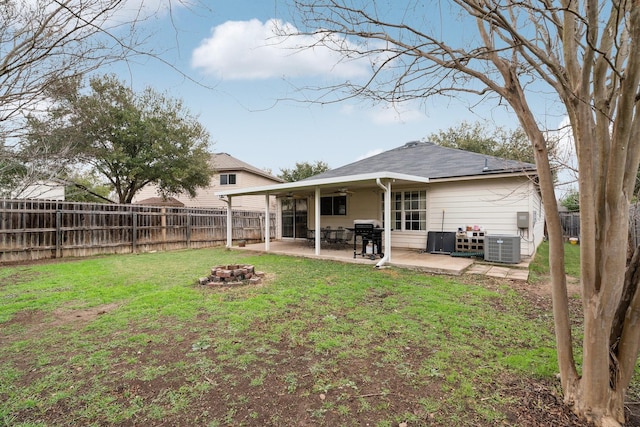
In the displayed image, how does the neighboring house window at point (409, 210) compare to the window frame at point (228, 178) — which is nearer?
the neighboring house window at point (409, 210)

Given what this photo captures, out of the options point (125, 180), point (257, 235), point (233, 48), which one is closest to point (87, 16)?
point (233, 48)

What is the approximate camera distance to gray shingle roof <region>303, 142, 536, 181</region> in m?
8.22

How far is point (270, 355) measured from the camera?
9.46ft

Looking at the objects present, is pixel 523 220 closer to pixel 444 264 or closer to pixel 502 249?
pixel 502 249

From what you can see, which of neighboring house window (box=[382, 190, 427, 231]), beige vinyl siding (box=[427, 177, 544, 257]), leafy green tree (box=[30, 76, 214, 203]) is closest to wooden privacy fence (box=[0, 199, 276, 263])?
leafy green tree (box=[30, 76, 214, 203])

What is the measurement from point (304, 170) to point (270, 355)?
1092 inches

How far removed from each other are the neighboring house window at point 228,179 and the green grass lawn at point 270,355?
54.1 ft

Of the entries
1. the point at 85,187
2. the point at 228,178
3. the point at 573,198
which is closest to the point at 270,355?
the point at 573,198

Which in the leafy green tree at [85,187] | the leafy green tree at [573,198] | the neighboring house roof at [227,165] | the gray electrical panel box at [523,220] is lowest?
the gray electrical panel box at [523,220]

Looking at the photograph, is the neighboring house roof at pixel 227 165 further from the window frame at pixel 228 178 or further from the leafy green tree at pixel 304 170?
the leafy green tree at pixel 304 170

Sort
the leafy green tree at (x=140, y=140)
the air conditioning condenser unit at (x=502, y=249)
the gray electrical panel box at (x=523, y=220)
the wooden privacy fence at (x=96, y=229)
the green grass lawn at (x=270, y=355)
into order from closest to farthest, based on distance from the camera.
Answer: the green grass lawn at (x=270, y=355)
the air conditioning condenser unit at (x=502, y=249)
the gray electrical panel box at (x=523, y=220)
the wooden privacy fence at (x=96, y=229)
the leafy green tree at (x=140, y=140)

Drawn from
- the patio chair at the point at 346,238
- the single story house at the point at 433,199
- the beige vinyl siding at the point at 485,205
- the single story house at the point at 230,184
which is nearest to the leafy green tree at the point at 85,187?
the single story house at the point at 230,184

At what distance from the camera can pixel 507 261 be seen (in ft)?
23.9

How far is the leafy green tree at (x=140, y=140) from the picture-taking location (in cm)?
1359
